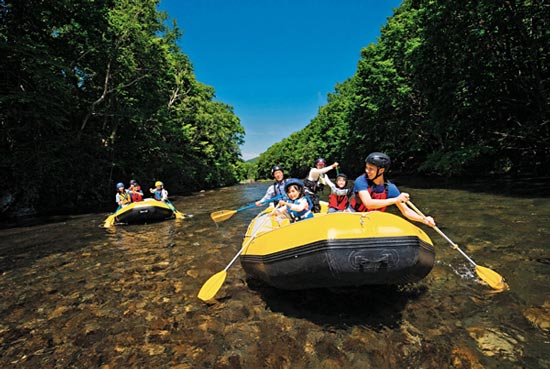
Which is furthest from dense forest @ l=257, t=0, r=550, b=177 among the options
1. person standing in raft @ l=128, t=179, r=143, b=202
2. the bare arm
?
person standing in raft @ l=128, t=179, r=143, b=202

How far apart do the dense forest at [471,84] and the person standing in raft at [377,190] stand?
1476cm

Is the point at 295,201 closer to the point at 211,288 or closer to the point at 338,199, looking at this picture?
the point at 338,199

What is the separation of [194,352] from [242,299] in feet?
3.96

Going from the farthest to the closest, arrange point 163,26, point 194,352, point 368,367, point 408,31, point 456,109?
point 163,26 < point 408,31 < point 456,109 < point 194,352 < point 368,367

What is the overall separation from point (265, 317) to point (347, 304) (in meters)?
1.12

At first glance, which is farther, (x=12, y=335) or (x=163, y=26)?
(x=163, y=26)

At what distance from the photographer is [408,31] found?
2205cm

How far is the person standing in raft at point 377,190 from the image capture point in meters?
3.60

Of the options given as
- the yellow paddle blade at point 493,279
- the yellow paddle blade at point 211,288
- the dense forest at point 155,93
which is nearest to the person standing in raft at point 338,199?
the yellow paddle blade at point 493,279

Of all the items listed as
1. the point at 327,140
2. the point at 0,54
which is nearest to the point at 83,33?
the point at 0,54

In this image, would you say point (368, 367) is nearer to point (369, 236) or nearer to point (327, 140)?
point (369, 236)

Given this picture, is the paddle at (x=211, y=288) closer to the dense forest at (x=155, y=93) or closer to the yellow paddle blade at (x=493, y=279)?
the yellow paddle blade at (x=493, y=279)

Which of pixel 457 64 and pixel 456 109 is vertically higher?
pixel 457 64

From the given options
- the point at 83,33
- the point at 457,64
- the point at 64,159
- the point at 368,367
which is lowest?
the point at 368,367
